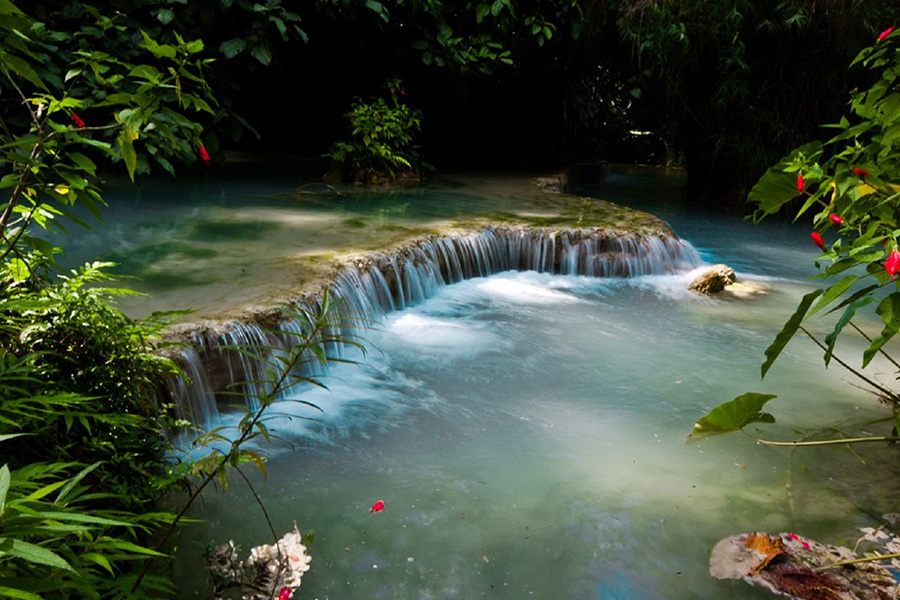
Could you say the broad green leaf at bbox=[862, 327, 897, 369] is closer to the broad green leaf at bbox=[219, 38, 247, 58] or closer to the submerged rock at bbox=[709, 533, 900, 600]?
the submerged rock at bbox=[709, 533, 900, 600]

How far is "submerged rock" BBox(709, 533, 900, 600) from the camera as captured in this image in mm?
2479

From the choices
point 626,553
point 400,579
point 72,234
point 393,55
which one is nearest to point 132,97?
point 400,579

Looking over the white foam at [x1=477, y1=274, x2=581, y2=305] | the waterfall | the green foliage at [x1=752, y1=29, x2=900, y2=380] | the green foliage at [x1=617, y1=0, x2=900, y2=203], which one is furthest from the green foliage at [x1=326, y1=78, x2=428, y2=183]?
the green foliage at [x1=752, y1=29, x2=900, y2=380]

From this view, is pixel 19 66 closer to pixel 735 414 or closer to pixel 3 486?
pixel 3 486

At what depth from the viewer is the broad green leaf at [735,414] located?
205 centimetres

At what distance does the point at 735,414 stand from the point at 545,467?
1.44 m

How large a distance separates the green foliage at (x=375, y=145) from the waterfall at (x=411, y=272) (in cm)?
305

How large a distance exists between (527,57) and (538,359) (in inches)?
359

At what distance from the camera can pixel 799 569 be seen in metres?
2.62

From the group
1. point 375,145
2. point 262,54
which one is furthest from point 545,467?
point 375,145

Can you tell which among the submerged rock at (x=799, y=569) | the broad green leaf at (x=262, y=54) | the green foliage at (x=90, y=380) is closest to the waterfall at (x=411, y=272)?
the green foliage at (x=90, y=380)

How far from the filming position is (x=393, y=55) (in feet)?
34.0

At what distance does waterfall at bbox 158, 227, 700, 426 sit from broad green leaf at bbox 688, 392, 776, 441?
149 centimetres

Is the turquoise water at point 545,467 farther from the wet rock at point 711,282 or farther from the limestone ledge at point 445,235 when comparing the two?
the wet rock at point 711,282
